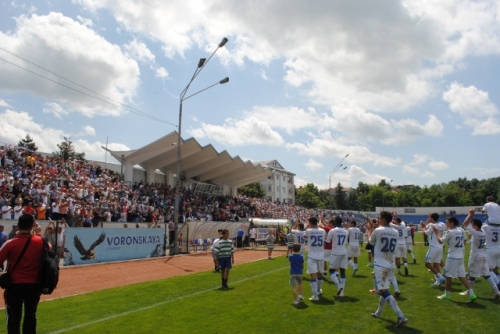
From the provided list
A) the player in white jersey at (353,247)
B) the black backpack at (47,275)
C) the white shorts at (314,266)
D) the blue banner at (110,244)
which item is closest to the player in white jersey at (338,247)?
the white shorts at (314,266)

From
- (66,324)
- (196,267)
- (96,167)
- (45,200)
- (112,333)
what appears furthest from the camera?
(96,167)

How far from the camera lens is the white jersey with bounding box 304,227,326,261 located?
10352 millimetres

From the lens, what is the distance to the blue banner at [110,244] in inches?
738

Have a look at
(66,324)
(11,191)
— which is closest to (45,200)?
(11,191)

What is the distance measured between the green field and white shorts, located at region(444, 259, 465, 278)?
24.7 inches

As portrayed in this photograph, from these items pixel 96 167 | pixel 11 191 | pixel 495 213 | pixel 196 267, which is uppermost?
pixel 96 167

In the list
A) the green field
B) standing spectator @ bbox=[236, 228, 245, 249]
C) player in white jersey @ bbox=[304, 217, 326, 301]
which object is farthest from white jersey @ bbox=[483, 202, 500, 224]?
standing spectator @ bbox=[236, 228, 245, 249]

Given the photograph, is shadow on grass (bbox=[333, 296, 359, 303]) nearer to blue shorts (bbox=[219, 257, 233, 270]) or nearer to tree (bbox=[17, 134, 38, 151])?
blue shorts (bbox=[219, 257, 233, 270])

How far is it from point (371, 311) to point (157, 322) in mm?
4408

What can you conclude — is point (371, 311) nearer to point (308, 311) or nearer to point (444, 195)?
point (308, 311)

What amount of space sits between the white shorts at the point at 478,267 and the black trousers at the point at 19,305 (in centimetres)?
980

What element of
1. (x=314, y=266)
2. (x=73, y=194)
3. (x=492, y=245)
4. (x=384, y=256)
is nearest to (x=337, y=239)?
(x=314, y=266)

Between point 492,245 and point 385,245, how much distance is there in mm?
4498

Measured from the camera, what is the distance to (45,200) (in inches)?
854
